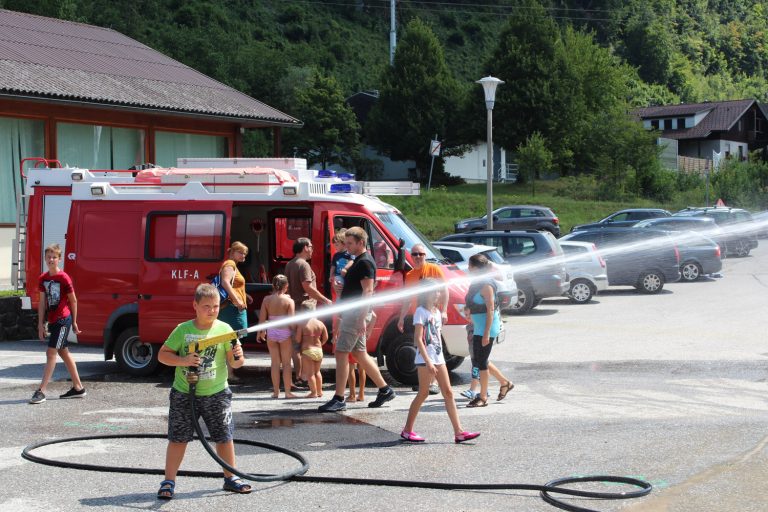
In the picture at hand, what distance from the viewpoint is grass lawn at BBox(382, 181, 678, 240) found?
44.7m

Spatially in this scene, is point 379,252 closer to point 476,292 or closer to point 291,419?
point 476,292

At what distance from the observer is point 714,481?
24.7ft

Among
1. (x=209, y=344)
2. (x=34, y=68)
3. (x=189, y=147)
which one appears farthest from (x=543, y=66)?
(x=209, y=344)

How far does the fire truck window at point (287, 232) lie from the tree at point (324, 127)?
47404 millimetres

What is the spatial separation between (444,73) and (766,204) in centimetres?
2159

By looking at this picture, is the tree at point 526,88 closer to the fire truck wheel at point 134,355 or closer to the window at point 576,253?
the window at point 576,253

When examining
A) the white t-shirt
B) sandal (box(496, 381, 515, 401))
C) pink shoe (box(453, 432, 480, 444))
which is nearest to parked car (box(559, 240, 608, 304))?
sandal (box(496, 381, 515, 401))

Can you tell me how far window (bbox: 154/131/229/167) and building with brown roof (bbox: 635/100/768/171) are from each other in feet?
212

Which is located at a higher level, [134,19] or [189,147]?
[134,19]

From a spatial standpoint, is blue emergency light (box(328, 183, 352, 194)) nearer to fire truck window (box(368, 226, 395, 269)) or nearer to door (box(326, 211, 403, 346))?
door (box(326, 211, 403, 346))

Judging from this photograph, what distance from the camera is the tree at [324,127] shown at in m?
61.3

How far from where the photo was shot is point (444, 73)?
65875 millimetres

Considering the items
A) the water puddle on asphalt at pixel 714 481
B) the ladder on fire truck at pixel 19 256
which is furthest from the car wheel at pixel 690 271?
the water puddle on asphalt at pixel 714 481

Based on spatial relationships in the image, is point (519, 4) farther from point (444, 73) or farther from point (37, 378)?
point (37, 378)
